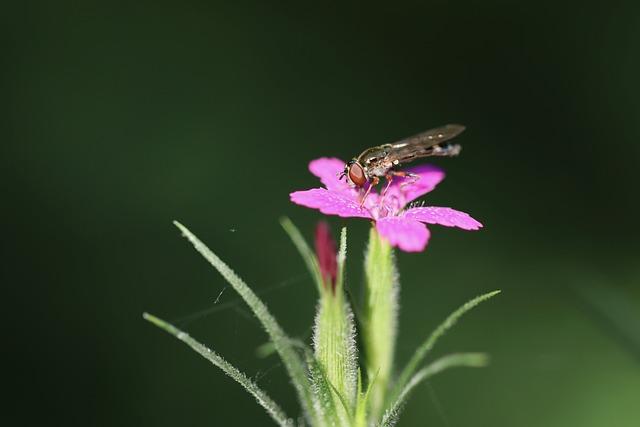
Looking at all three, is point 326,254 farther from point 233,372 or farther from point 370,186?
Result: point 370,186

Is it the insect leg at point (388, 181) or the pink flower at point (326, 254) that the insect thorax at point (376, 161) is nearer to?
the insect leg at point (388, 181)

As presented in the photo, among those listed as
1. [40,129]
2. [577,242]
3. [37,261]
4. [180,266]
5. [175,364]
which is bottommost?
[577,242]

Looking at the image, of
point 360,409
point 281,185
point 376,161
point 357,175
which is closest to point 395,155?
point 376,161

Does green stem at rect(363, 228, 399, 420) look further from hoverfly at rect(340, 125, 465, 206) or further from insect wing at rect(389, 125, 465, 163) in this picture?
insect wing at rect(389, 125, 465, 163)

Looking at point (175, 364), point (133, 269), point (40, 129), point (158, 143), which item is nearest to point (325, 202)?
point (175, 364)

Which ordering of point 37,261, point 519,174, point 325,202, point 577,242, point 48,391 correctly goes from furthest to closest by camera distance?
point 519,174
point 577,242
point 37,261
point 48,391
point 325,202

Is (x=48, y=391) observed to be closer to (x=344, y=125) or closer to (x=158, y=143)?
(x=158, y=143)

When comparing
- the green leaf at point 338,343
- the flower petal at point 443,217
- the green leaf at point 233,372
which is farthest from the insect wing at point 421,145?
the green leaf at point 233,372
